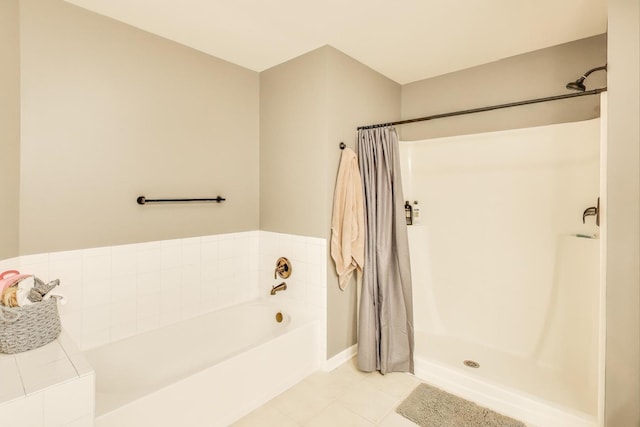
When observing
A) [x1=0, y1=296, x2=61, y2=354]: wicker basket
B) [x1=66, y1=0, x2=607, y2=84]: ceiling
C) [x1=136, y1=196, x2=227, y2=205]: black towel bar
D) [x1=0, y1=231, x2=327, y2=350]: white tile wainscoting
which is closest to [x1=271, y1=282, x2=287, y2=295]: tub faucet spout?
[x1=0, y1=231, x2=327, y2=350]: white tile wainscoting

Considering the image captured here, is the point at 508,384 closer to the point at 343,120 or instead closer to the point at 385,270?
the point at 385,270

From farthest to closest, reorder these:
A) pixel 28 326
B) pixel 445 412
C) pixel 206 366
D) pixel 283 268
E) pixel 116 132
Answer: pixel 283 268, pixel 116 132, pixel 445 412, pixel 206 366, pixel 28 326

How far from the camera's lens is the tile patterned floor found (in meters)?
1.80

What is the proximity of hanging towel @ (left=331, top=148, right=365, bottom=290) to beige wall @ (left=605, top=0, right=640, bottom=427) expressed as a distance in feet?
4.54

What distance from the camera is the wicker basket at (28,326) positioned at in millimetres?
1212

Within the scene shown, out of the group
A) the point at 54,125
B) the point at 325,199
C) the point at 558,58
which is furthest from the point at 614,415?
the point at 54,125

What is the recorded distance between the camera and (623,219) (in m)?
1.26

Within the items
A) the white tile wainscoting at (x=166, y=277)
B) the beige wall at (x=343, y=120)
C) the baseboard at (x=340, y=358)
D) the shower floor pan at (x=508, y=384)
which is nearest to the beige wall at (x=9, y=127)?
the white tile wainscoting at (x=166, y=277)

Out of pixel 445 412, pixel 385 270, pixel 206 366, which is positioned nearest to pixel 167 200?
pixel 206 366

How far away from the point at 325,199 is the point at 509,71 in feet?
5.99

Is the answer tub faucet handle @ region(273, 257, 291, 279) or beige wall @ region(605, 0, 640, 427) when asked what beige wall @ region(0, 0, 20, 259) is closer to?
tub faucet handle @ region(273, 257, 291, 279)

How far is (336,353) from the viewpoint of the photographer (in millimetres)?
2410

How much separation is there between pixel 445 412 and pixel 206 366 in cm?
144

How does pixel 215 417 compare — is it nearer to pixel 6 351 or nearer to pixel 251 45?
pixel 6 351
